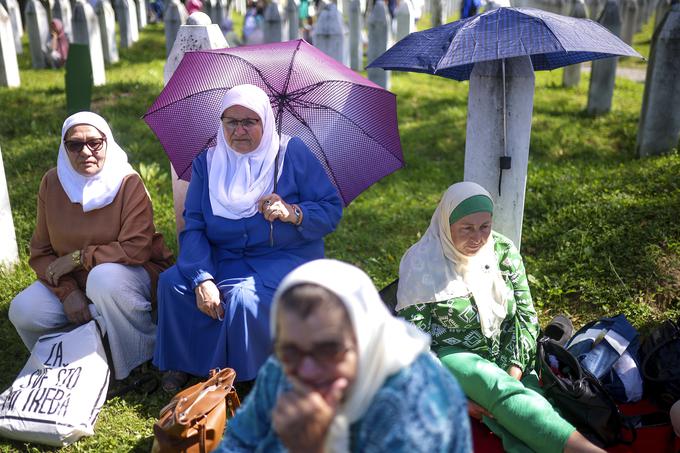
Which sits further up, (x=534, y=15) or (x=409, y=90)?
(x=534, y=15)

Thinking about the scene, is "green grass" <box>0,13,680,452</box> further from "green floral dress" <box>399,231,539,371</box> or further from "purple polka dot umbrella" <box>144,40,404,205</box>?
"purple polka dot umbrella" <box>144,40,404,205</box>

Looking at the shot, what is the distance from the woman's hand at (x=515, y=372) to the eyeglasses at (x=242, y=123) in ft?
6.34

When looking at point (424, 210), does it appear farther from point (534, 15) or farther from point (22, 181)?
point (22, 181)

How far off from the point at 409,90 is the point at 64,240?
22.5 ft

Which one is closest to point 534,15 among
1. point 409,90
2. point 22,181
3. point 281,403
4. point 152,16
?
point 281,403

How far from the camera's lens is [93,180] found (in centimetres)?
388

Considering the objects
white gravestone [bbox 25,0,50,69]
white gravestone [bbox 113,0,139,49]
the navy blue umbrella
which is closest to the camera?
the navy blue umbrella

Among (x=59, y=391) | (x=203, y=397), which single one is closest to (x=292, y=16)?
(x=59, y=391)

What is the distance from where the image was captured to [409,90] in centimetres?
985

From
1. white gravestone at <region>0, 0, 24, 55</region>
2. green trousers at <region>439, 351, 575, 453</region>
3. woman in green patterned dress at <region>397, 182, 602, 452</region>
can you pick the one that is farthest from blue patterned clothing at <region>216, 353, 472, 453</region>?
white gravestone at <region>0, 0, 24, 55</region>

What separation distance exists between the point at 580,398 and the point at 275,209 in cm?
185

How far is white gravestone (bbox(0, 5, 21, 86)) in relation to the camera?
28.5 feet

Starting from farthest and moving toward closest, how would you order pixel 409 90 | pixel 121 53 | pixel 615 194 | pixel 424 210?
pixel 121 53 → pixel 409 90 → pixel 424 210 → pixel 615 194

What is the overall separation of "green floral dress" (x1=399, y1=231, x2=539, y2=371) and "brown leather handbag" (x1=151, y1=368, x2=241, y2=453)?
1089mm
